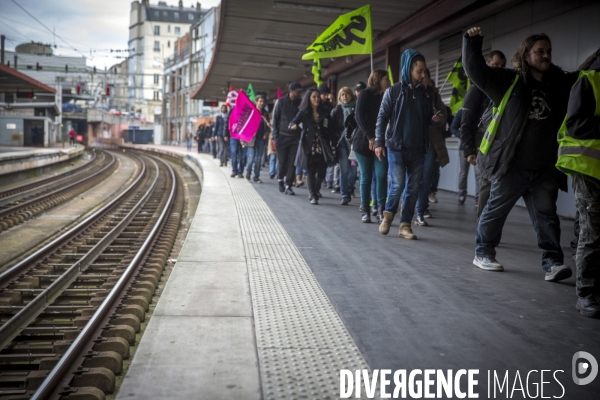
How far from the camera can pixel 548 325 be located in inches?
162

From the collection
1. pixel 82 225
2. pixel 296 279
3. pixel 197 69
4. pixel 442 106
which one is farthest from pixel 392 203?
pixel 197 69

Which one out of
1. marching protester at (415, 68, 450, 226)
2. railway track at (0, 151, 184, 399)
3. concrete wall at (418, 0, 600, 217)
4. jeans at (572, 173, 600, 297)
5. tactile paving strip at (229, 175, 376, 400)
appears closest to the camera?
tactile paving strip at (229, 175, 376, 400)

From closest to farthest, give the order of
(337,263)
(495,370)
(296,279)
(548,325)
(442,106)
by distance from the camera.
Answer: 1. (495,370)
2. (548,325)
3. (296,279)
4. (337,263)
5. (442,106)

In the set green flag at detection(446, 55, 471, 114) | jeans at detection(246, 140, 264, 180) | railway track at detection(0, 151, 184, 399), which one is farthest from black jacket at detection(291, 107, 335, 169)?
jeans at detection(246, 140, 264, 180)

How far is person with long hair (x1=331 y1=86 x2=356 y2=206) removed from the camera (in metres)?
11.1

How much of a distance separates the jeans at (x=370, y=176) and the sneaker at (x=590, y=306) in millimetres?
4515

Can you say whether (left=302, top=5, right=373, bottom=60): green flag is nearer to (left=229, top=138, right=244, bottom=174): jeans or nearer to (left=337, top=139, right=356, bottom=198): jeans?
(left=337, top=139, right=356, bottom=198): jeans

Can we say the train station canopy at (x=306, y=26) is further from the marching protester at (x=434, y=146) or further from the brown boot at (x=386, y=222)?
the brown boot at (x=386, y=222)

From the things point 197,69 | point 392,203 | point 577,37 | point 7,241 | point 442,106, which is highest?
point 197,69

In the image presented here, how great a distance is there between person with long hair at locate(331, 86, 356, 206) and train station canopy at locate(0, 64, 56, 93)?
22254 mm

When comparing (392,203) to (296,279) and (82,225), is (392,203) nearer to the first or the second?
(296,279)

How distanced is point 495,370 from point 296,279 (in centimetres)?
231

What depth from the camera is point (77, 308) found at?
5.74 metres

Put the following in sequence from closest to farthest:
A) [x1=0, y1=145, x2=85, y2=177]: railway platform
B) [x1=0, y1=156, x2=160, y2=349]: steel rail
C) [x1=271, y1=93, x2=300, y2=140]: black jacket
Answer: [x1=0, y1=156, x2=160, y2=349]: steel rail, [x1=271, y1=93, x2=300, y2=140]: black jacket, [x1=0, y1=145, x2=85, y2=177]: railway platform
